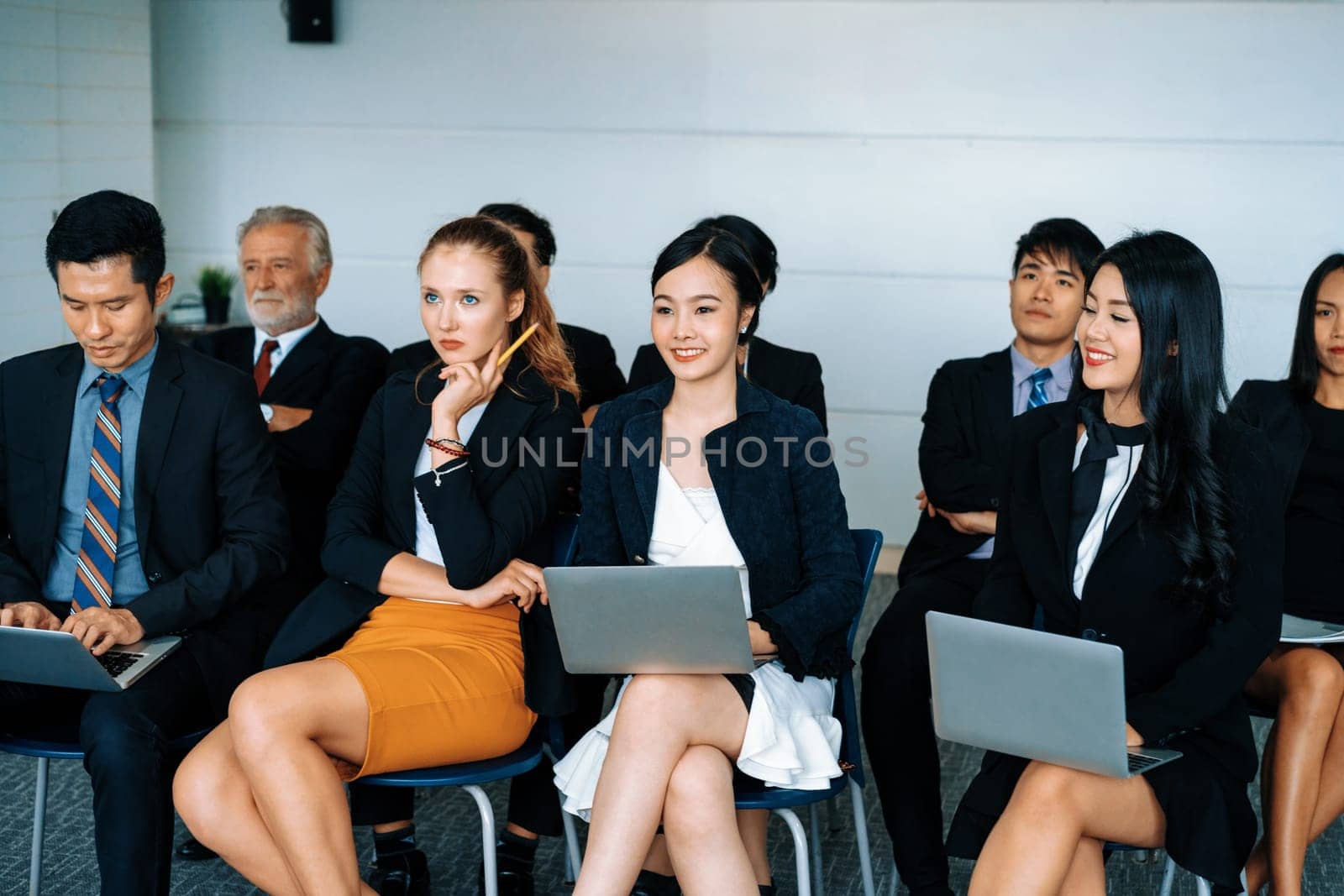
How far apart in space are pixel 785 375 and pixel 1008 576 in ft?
3.90

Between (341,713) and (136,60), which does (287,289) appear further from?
(136,60)

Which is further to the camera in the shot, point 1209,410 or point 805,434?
point 805,434

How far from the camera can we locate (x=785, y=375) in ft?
12.2

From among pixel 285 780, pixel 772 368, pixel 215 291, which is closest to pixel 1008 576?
pixel 772 368

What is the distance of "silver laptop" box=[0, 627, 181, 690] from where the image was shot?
234cm

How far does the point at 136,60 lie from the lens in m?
5.53

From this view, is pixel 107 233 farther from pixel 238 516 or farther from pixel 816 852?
pixel 816 852

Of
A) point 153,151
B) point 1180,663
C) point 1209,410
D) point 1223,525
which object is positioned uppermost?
point 153,151

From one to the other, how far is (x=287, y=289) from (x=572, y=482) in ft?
3.91

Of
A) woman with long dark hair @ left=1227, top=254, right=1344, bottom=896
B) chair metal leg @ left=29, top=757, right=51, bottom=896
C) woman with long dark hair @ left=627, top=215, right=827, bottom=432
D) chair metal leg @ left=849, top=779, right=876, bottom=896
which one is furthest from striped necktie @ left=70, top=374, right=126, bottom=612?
woman with long dark hair @ left=1227, top=254, right=1344, bottom=896

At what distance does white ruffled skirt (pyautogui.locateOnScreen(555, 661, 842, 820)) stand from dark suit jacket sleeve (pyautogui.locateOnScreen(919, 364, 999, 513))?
31.7 inches

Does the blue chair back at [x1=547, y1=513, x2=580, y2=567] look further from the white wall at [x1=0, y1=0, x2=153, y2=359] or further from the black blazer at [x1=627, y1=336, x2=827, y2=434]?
the white wall at [x1=0, y1=0, x2=153, y2=359]

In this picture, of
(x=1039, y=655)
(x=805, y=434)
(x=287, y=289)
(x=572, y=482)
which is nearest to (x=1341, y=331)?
(x=805, y=434)

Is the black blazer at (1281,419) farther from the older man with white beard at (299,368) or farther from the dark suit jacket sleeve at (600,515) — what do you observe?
the older man with white beard at (299,368)
